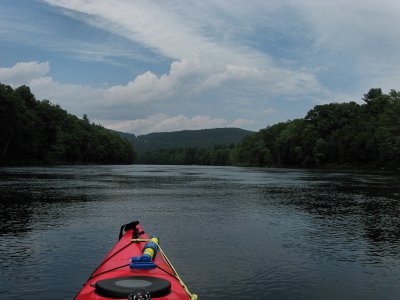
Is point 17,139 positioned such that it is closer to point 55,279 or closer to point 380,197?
point 380,197

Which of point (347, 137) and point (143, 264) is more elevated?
point (347, 137)

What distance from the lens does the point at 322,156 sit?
148 m

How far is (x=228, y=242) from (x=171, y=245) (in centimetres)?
268

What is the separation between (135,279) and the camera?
927cm

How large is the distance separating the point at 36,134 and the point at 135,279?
137 meters

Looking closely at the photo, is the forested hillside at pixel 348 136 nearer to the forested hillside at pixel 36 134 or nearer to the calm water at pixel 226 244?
the forested hillside at pixel 36 134

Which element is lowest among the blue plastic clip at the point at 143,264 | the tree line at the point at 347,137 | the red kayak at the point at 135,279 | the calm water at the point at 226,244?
the calm water at the point at 226,244

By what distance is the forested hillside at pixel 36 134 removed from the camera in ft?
365

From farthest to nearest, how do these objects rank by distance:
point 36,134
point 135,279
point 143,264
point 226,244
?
point 36,134 → point 226,244 → point 143,264 → point 135,279

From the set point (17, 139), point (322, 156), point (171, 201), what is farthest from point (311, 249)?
point (322, 156)

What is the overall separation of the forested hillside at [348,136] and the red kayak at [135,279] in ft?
360

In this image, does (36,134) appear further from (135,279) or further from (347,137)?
(135,279)

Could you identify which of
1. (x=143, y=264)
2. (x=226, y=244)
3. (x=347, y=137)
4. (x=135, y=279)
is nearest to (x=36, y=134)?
(x=347, y=137)

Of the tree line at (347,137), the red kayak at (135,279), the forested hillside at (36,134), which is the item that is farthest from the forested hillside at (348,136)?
the red kayak at (135,279)
